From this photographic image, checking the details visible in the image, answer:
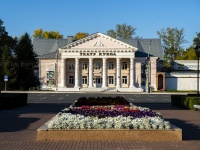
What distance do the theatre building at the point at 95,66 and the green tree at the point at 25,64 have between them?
2.60 m

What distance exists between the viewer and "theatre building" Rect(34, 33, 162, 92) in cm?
7325

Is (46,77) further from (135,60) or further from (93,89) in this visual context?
(135,60)

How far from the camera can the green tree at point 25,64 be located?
7194 cm

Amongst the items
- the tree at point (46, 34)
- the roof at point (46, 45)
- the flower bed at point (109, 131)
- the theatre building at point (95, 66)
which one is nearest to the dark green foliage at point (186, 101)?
the flower bed at point (109, 131)

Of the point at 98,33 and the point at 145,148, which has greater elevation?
the point at 98,33

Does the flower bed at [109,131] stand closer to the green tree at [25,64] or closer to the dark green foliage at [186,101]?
the dark green foliage at [186,101]

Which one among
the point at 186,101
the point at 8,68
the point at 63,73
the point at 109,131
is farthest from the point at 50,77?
the point at 109,131

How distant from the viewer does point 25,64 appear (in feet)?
240

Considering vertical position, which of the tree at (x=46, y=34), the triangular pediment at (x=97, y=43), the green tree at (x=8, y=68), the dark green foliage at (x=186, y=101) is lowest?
the dark green foliage at (x=186, y=101)

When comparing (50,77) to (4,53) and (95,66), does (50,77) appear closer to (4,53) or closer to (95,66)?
(95,66)

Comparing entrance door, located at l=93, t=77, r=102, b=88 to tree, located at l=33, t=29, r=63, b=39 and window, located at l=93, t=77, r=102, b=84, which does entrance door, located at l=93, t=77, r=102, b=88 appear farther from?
tree, located at l=33, t=29, r=63, b=39

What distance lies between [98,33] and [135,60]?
9.79 m

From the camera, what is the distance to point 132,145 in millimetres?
10297

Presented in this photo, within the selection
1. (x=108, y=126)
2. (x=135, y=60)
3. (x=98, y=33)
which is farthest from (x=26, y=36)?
(x=108, y=126)
